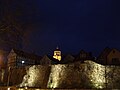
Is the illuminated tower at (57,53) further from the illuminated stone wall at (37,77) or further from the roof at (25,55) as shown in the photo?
the illuminated stone wall at (37,77)

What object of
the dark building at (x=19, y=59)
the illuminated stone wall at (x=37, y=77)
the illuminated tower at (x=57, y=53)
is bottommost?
the illuminated stone wall at (x=37, y=77)

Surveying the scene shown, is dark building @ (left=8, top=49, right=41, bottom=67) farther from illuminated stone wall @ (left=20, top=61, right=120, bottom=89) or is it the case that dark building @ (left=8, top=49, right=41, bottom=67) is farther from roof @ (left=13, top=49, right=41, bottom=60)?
illuminated stone wall @ (left=20, top=61, right=120, bottom=89)

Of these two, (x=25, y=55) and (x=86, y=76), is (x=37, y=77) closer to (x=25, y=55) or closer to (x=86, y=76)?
(x=86, y=76)

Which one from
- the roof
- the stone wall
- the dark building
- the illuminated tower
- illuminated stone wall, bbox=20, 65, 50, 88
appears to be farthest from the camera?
the illuminated tower

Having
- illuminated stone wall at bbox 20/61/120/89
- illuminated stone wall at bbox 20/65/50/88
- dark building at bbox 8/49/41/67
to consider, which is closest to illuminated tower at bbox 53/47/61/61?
dark building at bbox 8/49/41/67

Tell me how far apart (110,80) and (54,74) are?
779 centimetres

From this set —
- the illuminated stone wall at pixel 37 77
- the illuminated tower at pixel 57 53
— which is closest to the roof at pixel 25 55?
the illuminated tower at pixel 57 53

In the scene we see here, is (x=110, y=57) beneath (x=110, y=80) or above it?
above

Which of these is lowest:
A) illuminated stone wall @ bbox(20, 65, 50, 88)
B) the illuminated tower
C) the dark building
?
illuminated stone wall @ bbox(20, 65, 50, 88)

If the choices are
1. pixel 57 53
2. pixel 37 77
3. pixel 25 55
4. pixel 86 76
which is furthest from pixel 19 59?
pixel 86 76

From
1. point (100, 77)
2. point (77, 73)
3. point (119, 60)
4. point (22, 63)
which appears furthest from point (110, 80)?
point (22, 63)

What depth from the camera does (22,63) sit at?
5238 centimetres

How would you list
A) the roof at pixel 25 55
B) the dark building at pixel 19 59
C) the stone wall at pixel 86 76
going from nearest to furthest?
the stone wall at pixel 86 76 < the dark building at pixel 19 59 < the roof at pixel 25 55

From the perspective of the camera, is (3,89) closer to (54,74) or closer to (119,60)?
(54,74)
